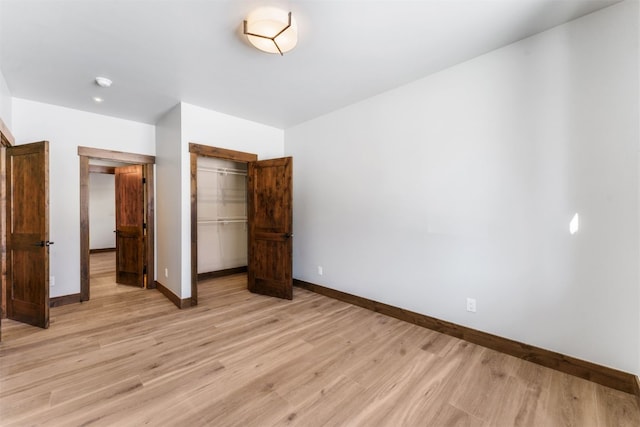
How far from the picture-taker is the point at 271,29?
78.0 inches

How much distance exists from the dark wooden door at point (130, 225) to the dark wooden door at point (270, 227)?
1805 mm

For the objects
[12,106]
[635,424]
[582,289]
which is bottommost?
[635,424]

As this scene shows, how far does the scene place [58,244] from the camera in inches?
144

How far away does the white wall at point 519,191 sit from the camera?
1.96 metres

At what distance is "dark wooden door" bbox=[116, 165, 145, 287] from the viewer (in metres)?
4.41

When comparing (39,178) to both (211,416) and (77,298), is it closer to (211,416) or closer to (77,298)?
(77,298)

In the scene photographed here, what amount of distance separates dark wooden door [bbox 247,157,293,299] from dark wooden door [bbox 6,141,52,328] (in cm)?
232

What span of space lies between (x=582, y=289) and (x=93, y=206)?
1038cm

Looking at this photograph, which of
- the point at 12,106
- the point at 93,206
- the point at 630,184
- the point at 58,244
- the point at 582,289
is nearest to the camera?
the point at 630,184

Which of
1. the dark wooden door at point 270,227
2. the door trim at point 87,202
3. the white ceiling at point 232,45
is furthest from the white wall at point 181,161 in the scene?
the dark wooden door at point 270,227

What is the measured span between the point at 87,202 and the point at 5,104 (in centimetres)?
136

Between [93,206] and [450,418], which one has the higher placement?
[93,206]

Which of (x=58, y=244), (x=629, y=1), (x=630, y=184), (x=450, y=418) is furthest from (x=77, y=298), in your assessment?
(x=629, y=1)

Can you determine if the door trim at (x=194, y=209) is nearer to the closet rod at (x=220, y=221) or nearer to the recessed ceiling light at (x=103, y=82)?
the recessed ceiling light at (x=103, y=82)
